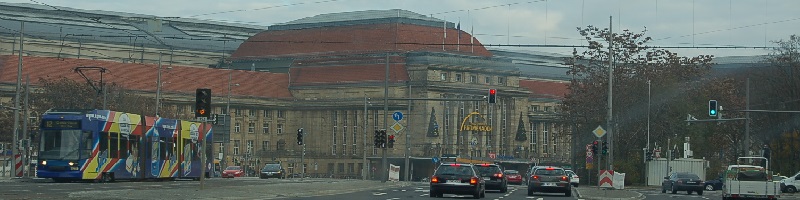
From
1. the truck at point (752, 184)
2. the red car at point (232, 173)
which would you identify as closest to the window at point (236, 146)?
the red car at point (232, 173)

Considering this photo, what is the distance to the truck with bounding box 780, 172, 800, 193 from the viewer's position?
76062mm

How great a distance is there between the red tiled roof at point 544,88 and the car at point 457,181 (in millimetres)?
117466

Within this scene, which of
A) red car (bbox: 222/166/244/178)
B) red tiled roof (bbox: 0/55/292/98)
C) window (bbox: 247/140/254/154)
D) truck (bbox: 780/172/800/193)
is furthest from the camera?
window (bbox: 247/140/254/154)

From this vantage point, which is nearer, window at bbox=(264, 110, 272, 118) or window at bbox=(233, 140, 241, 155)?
window at bbox=(233, 140, 241, 155)

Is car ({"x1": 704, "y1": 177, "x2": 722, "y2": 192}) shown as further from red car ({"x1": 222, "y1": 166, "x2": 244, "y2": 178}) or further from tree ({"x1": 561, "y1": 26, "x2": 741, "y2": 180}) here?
red car ({"x1": 222, "y1": 166, "x2": 244, "y2": 178})

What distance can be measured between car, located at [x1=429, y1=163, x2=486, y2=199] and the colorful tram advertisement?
36.9 ft

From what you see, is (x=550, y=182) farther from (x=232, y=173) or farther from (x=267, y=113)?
(x=267, y=113)

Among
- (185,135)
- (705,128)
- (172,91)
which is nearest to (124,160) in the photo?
(185,135)

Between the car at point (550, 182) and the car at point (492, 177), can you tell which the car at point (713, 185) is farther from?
the car at point (550, 182)

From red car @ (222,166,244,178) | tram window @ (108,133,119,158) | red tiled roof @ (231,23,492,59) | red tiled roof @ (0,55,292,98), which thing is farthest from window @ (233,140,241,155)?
tram window @ (108,133,119,158)

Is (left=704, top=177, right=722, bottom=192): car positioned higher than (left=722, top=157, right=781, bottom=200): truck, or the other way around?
(left=722, top=157, right=781, bottom=200): truck

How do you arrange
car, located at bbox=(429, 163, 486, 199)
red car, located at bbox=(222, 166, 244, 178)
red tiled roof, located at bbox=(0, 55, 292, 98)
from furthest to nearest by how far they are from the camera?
red tiled roof, located at bbox=(0, 55, 292, 98)
red car, located at bbox=(222, 166, 244, 178)
car, located at bbox=(429, 163, 486, 199)

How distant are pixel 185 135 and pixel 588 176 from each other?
3461 cm

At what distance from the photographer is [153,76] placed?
141m
